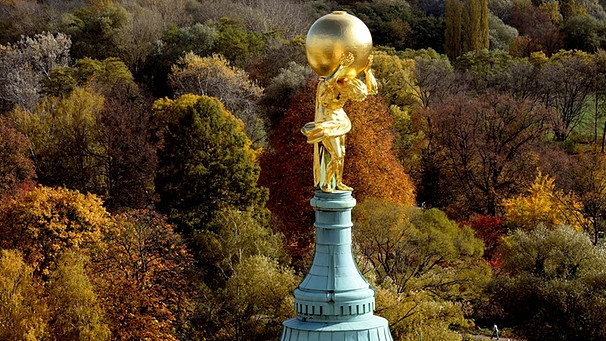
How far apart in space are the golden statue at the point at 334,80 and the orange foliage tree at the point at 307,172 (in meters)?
44.2

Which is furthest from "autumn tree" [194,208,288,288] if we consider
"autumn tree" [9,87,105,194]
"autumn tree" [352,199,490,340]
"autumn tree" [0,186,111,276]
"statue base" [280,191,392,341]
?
"statue base" [280,191,392,341]

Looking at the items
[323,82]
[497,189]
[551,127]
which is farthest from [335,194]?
[551,127]

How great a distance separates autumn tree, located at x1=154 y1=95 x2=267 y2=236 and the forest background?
4.2 inches

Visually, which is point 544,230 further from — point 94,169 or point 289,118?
point 94,169

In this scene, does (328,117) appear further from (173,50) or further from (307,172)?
(173,50)

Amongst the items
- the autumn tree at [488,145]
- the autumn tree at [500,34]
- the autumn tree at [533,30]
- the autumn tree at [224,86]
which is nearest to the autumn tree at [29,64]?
the autumn tree at [224,86]

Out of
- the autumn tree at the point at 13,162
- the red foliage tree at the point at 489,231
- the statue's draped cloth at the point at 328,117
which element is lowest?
the red foliage tree at the point at 489,231

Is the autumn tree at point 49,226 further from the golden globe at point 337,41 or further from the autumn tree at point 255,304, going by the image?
the golden globe at point 337,41

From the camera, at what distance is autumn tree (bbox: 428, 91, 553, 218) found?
83.2 metres

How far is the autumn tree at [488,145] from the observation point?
83188 mm

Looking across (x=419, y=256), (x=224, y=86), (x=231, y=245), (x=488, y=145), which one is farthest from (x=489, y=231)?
(x=224, y=86)

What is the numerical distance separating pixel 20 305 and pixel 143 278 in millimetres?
5526

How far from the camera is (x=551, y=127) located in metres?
92.4

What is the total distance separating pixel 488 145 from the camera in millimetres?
85125
